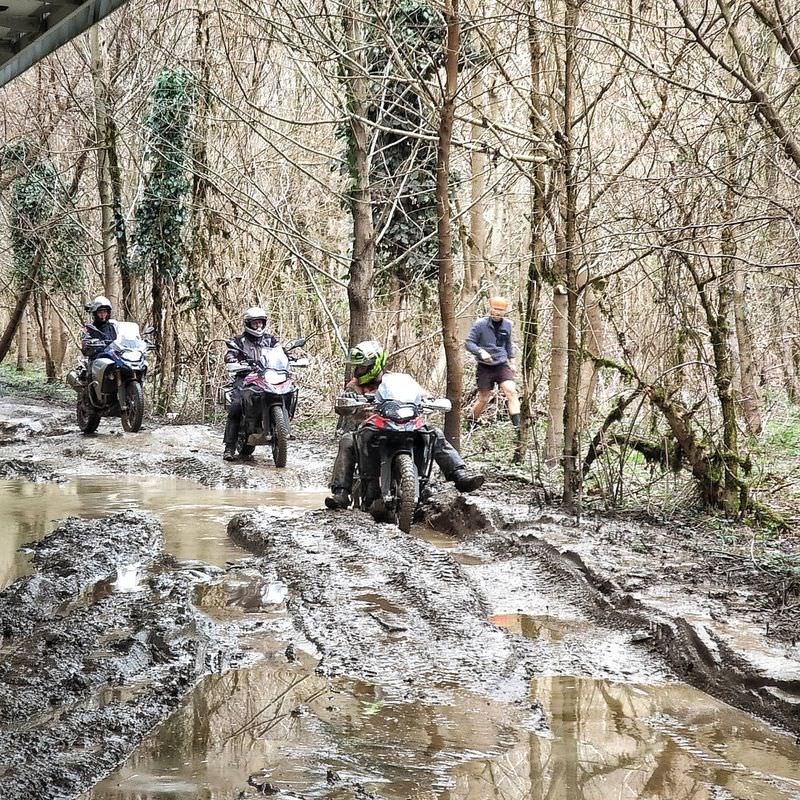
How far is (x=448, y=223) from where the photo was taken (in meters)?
12.3

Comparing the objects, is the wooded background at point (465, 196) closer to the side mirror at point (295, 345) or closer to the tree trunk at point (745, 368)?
the tree trunk at point (745, 368)

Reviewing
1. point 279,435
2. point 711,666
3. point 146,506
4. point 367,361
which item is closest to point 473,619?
point 711,666

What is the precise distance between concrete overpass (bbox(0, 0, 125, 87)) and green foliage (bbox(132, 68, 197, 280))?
11.2m

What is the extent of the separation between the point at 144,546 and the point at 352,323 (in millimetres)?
7076

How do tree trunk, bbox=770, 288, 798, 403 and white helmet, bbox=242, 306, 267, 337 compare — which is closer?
tree trunk, bbox=770, 288, 798, 403

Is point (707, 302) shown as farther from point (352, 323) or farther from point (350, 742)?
point (352, 323)

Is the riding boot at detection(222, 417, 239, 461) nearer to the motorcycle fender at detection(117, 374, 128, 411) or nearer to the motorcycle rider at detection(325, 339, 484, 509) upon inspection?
the motorcycle fender at detection(117, 374, 128, 411)

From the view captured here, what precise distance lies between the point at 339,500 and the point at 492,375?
18.7 feet

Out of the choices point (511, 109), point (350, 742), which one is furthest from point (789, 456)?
point (511, 109)

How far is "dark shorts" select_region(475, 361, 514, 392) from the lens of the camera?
1567cm

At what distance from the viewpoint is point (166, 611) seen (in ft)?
22.4

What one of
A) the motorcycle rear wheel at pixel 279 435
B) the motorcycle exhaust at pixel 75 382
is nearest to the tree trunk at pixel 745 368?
the motorcycle rear wheel at pixel 279 435

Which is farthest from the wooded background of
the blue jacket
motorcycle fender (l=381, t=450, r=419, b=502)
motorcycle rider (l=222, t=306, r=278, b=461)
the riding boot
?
the riding boot

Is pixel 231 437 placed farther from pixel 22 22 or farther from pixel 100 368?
pixel 22 22
